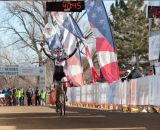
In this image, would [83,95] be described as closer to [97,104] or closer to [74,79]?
[74,79]

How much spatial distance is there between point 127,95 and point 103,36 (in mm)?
3685

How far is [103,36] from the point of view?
2708cm

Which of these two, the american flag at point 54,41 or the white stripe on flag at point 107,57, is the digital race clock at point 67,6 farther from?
the american flag at point 54,41

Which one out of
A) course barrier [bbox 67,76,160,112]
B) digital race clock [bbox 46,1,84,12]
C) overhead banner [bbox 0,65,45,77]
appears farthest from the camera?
overhead banner [bbox 0,65,45,77]

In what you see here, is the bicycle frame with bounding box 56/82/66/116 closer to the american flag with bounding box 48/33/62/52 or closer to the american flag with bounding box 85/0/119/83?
the american flag with bounding box 85/0/119/83

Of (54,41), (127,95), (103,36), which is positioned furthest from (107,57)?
(54,41)

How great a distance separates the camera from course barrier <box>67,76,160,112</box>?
24859 millimetres

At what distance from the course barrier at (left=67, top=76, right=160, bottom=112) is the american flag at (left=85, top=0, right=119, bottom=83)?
1238 millimetres

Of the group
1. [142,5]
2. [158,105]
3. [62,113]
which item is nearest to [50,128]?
[62,113]

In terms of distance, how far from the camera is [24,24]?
7738 cm

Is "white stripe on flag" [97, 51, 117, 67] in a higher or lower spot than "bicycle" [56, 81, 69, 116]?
higher

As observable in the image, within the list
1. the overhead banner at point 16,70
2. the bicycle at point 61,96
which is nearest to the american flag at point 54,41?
the bicycle at point 61,96

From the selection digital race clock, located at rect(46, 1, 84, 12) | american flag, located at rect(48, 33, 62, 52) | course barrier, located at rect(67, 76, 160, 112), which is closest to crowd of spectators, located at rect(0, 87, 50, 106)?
american flag, located at rect(48, 33, 62, 52)

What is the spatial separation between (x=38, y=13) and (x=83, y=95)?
31.1 metres
